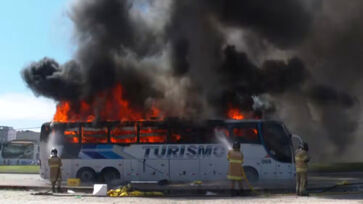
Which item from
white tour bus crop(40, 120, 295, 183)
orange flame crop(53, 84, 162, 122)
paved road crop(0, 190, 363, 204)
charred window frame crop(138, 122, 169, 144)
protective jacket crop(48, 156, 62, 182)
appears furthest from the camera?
orange flame crop(53, 84, 162, 122)

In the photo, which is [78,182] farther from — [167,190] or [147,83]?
[147,83]

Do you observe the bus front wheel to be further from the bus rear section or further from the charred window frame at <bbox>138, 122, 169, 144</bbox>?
the bus rear section

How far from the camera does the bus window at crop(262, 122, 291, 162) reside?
14.9 m

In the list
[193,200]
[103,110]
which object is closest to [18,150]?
[103,110]

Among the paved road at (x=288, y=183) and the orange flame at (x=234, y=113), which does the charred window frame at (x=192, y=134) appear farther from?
the orange flame at (x=234, y=113)

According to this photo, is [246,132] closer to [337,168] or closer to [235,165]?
[235,165]

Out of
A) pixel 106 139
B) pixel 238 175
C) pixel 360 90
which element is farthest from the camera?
pixel 360 90

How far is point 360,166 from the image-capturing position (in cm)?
→ 2534

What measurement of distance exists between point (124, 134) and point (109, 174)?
1.72 meters

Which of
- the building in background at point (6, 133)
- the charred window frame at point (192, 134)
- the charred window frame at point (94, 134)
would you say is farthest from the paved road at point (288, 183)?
the building in background at point (6, 133)

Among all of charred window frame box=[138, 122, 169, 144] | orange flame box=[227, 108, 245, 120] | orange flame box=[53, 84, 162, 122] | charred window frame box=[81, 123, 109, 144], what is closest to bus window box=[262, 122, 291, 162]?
orange flame box=[227, 108, 245, 120]

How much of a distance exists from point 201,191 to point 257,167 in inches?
142

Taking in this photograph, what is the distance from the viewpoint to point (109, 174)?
1573 centimetres

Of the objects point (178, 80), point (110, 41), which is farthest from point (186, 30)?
point (110, 41)
